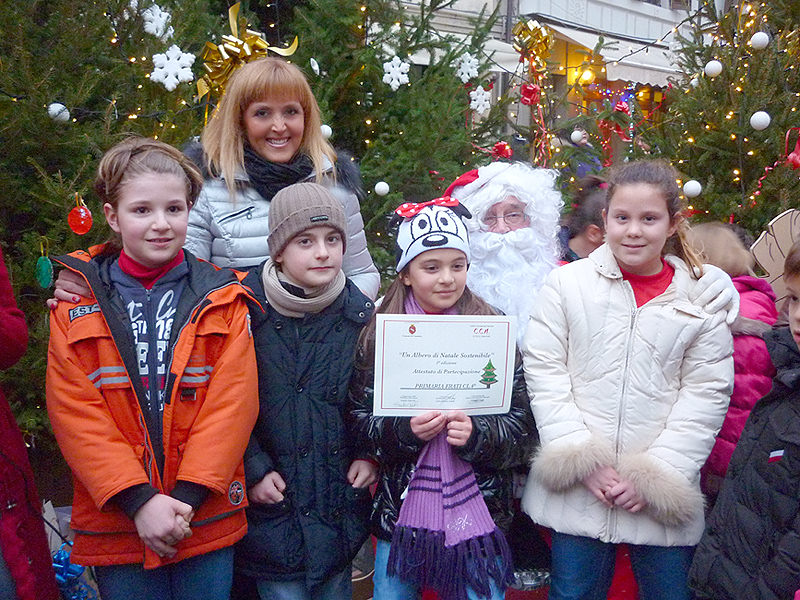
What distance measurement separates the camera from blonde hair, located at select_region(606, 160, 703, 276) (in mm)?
2672

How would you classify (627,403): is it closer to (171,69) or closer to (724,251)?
(724,251)

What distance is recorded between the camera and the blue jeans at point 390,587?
8.25ft

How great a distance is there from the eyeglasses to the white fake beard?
7 cm

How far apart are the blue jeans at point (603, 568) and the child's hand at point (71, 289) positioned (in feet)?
6.16

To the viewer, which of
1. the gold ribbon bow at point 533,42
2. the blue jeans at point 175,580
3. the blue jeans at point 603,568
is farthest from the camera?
the gold ribbon bow at point 533,42

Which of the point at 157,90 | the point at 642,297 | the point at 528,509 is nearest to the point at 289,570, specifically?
the point at 528,509

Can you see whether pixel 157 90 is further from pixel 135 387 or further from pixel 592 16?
pixel 592 16

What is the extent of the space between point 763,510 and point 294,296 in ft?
5.45

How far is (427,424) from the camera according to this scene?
7.91 feet

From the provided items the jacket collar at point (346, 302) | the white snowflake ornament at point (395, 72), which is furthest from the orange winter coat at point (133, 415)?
the white snowflake ornament at point (395, 72)

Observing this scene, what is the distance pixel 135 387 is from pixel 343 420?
2.33ft

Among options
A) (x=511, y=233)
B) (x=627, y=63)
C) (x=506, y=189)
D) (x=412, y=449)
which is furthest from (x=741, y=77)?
(x=627, y=63)

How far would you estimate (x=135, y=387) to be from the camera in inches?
87.7

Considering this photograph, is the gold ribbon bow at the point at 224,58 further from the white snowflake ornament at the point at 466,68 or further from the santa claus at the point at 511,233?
the white snowflake ornament at the point at 466,68
